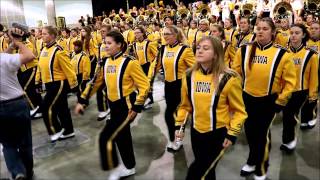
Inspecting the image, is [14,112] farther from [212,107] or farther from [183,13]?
[183,13]

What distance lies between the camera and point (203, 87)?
2.76m

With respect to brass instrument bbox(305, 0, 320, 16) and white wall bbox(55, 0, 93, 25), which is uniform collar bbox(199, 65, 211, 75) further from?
white wall bbox(55, 0, 93, 25)

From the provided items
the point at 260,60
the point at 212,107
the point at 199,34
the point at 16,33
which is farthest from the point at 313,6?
the point at 16,33

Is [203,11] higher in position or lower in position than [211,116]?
higher

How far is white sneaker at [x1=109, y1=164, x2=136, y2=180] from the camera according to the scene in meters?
3.96

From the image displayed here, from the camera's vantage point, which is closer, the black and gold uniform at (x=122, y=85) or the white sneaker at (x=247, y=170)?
the black and gold uniform at (x=122, y=85)

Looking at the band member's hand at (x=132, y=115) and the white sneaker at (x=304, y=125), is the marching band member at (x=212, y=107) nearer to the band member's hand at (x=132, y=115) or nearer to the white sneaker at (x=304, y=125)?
the band member's hand at (x=132, y=115)

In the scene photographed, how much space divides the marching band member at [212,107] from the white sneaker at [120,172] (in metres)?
1.44

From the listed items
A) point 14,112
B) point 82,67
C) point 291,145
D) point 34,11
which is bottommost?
point 291,145

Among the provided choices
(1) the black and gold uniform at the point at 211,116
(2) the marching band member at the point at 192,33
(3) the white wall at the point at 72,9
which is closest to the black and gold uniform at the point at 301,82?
(1) the black and gold uniform at the point at 211,116

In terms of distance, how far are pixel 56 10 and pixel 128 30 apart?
16197mm

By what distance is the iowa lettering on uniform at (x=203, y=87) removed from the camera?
2740 mm

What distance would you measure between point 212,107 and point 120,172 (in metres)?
1.72

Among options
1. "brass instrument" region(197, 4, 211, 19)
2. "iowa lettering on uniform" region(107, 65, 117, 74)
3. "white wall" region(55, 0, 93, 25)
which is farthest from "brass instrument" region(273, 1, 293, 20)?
"white wall" region(55, 0, 93, 25)
